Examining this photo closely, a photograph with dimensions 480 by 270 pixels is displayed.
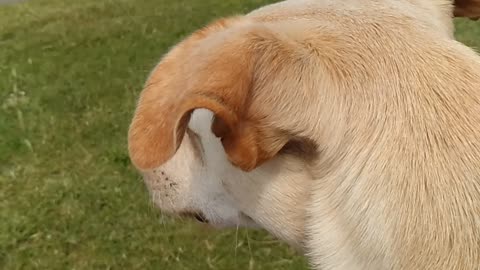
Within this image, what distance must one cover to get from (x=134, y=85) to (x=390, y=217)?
184 inches

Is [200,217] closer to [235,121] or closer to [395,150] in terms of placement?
[235,121]

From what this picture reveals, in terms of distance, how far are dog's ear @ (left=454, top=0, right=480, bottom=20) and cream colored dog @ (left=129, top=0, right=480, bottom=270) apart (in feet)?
1.41

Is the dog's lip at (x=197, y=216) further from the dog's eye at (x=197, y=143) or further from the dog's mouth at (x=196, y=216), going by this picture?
the dog's eye at (x=197, y=143)

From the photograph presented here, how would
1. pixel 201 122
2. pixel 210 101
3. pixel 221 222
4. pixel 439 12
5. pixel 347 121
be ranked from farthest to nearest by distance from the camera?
pixel 221 222, pixel 439 12, pixel 201 122, pixel 347 121, pixel 210 101

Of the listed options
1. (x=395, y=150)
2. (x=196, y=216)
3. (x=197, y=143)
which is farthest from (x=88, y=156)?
(x=395, y=150)

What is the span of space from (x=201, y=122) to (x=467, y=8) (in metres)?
0.92

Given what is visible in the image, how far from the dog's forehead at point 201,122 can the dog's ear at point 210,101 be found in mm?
180

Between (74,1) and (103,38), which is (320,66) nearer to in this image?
(103,38)

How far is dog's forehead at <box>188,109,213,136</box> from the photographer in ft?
6.43

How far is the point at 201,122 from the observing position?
78.3 inches

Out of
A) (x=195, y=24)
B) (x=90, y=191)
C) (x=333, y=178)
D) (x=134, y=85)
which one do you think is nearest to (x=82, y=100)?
(x=134, y=85)

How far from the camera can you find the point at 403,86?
1.68m

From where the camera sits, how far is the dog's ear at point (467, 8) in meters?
2.28

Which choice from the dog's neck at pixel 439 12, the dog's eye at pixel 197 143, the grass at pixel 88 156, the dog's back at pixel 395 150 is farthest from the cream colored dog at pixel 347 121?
the grass at pixel 88 156
